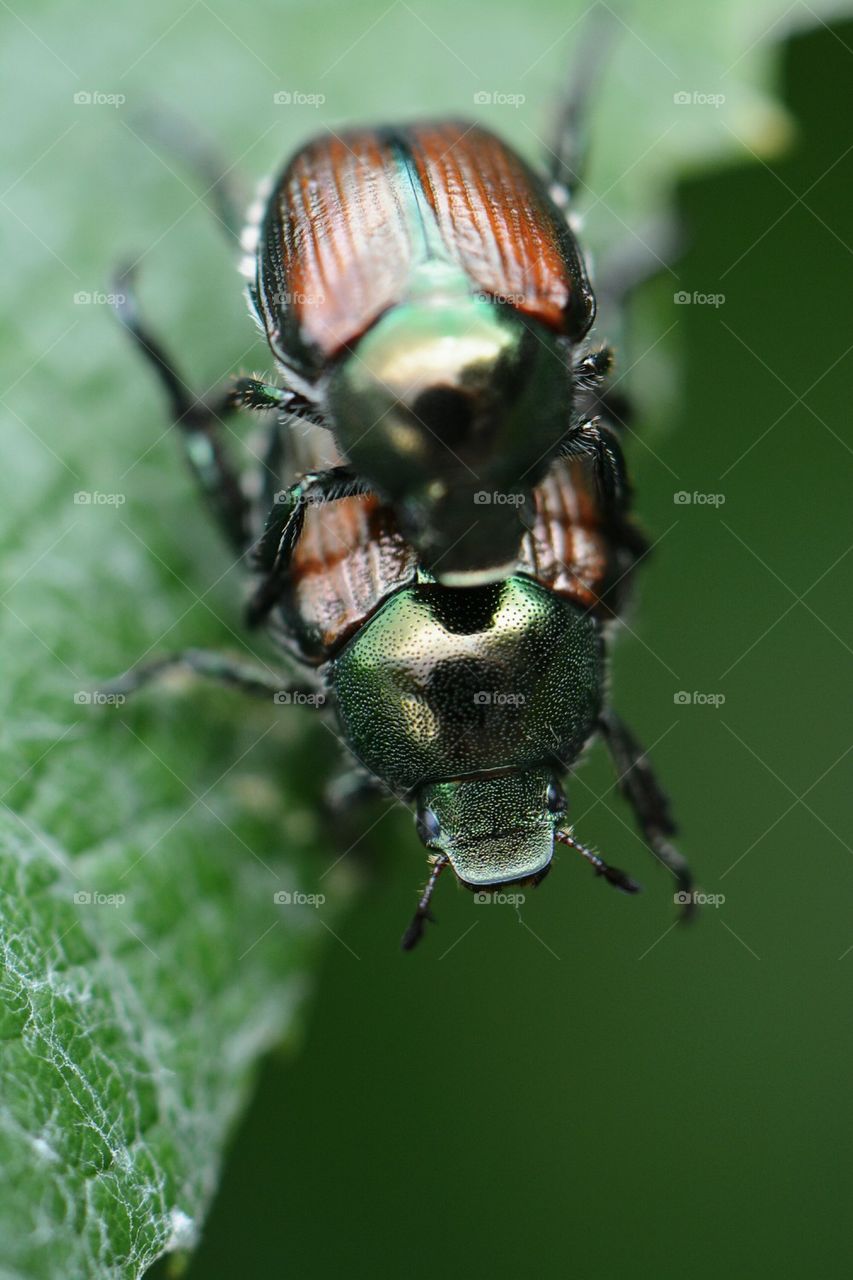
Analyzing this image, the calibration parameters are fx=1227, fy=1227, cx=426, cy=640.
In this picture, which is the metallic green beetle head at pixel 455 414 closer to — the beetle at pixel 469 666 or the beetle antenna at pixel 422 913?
the beetle at pixel 469 666

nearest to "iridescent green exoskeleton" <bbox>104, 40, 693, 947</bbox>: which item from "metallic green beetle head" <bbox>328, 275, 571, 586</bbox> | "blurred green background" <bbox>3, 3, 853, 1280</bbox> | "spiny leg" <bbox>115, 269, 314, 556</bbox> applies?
"metallic green beetle head" <bbox>328, 275, 571, 586</bbox>

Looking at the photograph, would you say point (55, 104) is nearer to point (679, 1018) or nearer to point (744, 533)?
point (744, 533)

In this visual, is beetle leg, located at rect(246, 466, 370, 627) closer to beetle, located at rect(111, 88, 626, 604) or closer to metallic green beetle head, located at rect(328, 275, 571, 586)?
beetle, located at rect(111, 88, 626, 604)

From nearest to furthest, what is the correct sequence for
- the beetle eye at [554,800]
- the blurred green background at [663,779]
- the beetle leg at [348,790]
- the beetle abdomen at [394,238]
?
the beetle abdomen at [394,238], the beetle eye at [554,800], the beetle leg at [348,790], the blurred green background at [663,779]

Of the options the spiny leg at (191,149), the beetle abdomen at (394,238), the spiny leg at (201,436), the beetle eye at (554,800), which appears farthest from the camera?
the spiny leg at (191,149)

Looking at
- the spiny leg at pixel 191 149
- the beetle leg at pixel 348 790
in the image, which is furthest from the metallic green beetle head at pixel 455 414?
the spiny leg at pixel 191 149

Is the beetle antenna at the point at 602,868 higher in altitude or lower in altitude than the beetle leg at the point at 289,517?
lower

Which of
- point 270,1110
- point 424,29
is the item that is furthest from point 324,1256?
point 424,29
